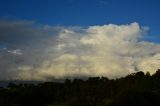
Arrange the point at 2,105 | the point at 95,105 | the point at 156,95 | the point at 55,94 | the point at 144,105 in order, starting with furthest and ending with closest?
the point at 55,94 → the point at 2,105 → the point at 95,105 → the point at 156,95 → the point at 144,105

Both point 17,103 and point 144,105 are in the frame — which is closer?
point 144,105

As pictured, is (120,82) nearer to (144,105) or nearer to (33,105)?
(33,105)

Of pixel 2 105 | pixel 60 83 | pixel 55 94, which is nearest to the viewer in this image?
pixel 2 105

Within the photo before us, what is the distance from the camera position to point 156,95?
76.4 meters

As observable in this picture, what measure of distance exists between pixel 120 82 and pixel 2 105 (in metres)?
55.7

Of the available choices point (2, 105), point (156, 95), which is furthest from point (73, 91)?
point (156, 95)

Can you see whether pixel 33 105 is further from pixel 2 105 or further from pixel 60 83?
pixel 60 83

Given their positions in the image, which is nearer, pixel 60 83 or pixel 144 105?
pixel 144 105

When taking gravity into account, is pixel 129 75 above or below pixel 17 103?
above

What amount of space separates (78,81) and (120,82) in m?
40.3

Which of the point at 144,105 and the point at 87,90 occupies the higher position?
the point at 87,90

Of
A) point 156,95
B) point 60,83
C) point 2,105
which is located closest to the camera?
point 156,95

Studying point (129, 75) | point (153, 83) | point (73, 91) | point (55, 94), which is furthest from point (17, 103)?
point (129, 75)

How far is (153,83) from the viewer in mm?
130250
